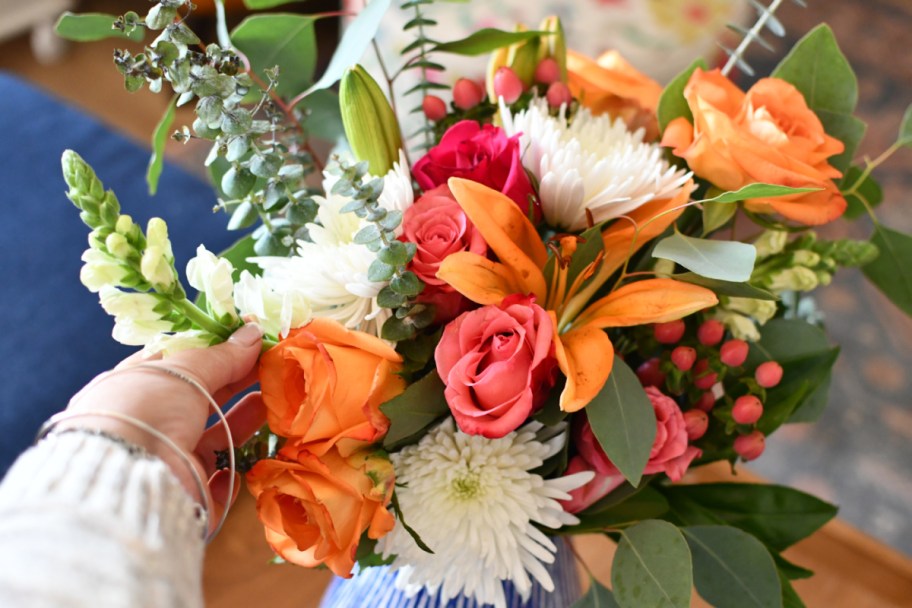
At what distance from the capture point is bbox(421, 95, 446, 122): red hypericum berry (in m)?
0.58

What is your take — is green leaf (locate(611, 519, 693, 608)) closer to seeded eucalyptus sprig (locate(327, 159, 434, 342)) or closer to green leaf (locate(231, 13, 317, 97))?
seeded eucalyptus sprig (locate(327, 159, 434, 342))

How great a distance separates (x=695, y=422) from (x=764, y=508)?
0.13m

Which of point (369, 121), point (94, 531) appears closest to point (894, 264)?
point (369, 121)

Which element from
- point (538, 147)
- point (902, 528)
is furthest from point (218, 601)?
point (902, 528)

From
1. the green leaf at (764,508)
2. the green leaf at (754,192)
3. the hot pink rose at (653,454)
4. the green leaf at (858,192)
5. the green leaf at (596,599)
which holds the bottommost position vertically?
the green leaf at (596,599)

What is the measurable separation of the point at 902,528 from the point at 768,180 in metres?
1.31

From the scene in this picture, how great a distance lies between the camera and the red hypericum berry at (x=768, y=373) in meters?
0.52

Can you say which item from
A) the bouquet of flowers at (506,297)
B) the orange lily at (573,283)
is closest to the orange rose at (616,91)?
the bouquet of flowers at (506,297)

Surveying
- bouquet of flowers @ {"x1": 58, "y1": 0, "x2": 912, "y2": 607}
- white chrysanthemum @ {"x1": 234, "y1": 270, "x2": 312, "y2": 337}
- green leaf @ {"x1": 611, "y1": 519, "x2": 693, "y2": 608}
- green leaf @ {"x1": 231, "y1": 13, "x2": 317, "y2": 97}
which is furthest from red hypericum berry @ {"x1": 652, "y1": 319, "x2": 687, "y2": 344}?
green leaf @ {"x1": 231, "y1": 13, "x2": 317, "y2": 97}

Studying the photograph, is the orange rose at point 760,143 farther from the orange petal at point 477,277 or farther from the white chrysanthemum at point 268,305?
the white chrysanthemum at point 268,305

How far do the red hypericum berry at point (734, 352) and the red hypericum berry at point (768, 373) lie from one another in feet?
0.06

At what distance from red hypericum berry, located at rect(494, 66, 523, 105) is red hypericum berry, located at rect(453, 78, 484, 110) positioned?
0.02 m

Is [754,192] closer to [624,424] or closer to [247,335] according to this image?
[624,424]

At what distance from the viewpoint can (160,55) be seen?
41 cm
